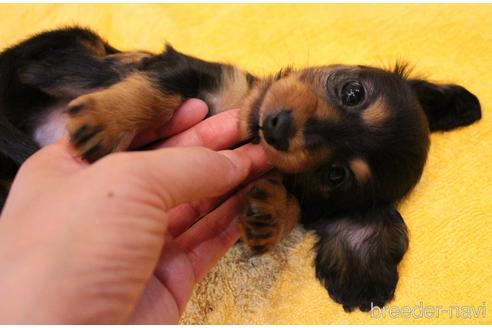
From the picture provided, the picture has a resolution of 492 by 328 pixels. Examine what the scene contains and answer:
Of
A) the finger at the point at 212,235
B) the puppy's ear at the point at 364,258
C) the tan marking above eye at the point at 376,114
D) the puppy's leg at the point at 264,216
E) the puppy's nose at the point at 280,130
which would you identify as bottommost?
the puppy's ear at the point at 364,258

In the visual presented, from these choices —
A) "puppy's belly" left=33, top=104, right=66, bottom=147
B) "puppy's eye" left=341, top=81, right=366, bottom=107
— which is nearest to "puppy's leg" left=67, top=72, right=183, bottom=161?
"puppy's belly" left=33, top=104, right=66, bottom=147

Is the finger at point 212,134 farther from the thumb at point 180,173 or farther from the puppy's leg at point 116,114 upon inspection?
the thumb at point 180,173

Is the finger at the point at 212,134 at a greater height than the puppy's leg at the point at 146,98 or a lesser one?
lesser

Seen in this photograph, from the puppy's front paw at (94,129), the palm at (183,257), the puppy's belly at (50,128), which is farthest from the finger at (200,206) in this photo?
the puppy's belly at (50,128)

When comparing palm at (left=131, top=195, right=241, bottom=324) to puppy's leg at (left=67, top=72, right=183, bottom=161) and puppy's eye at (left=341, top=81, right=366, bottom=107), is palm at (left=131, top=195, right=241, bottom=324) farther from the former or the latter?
puppy's eye at (left=341, top=81, right=366, bottom=107)

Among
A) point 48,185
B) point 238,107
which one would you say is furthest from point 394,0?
point 48,185

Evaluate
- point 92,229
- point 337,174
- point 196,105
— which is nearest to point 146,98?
point 196,105
